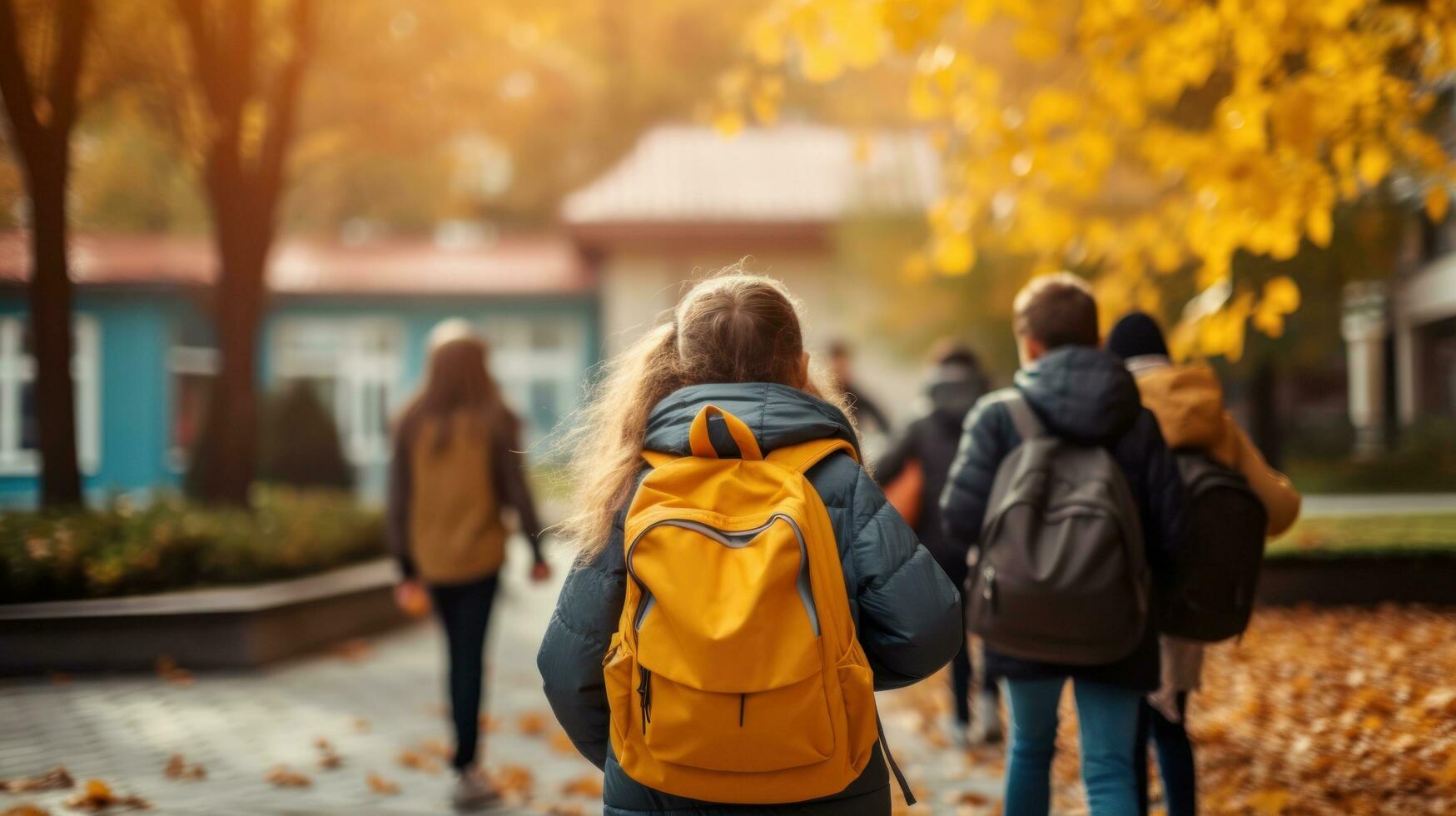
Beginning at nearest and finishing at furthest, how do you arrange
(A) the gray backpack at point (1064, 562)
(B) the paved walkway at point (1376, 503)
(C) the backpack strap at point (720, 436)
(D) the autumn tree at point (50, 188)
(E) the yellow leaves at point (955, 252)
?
(C) the backpack strap at point (720, 436) < (A) the gray backpack at point (1064, 562) < (E) the yellow leaves at point (955, 252) < (D) the autumn tree at point (50, 188) < (B) the paved walkway at point (1376, 503)

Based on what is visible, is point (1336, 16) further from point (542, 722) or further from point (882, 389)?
point (882, 389)

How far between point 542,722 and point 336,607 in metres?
3.05

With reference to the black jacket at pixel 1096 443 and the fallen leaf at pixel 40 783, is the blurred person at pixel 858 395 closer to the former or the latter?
the black jacket at pixel 1096 443

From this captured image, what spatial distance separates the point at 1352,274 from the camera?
11805mm

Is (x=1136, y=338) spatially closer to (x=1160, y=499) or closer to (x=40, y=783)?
(x=1160, y=499)

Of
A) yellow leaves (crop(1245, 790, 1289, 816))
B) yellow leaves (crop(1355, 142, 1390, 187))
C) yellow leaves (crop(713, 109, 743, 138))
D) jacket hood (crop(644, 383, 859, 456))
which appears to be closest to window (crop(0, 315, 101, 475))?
yellow leaves (crop(713, 109, 743, 138))

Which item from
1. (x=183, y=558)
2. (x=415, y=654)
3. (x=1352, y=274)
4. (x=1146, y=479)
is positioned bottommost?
(x=415, y=654)

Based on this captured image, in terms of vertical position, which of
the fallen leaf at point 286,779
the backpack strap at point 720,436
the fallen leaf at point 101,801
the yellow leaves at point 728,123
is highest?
the yellow leaves at point 728,123

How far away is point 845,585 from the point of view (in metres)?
2.22

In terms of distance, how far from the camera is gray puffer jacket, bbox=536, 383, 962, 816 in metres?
2.23

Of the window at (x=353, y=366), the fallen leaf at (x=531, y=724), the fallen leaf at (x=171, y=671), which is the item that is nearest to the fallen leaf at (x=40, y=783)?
the fallen leaf at (x=531, y=724)

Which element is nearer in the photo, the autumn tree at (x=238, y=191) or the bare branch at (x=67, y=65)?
the bare branch at (x=67, y=65)

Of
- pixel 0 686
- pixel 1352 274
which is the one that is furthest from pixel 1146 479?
pixel 1352 274

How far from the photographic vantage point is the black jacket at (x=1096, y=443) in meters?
3.35
